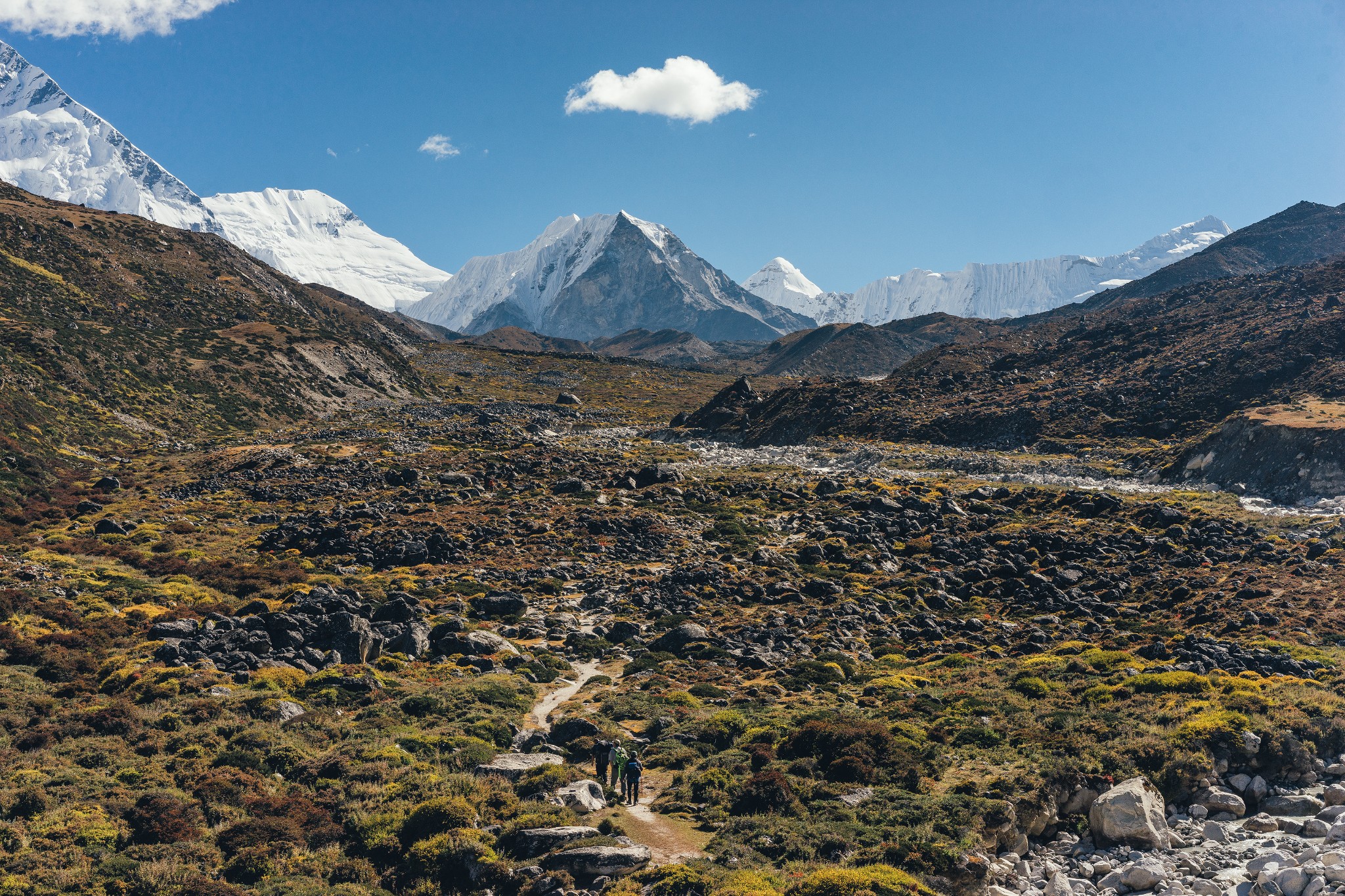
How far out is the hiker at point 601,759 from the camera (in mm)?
21906

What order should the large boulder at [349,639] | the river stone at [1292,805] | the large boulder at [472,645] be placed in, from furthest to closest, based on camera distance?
the large boulder at [472,645]
the large boulder at [349,639]
the river stone at [1292,805]

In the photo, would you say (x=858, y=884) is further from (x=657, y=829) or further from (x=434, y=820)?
(x=434, y=820)

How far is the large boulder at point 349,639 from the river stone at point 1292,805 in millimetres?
30883

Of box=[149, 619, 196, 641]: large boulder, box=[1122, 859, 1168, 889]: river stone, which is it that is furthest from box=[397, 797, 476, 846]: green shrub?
box=[149, 619, 196, 641]: large boulder

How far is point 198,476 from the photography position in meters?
66.4

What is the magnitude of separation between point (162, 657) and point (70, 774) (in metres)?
10.5

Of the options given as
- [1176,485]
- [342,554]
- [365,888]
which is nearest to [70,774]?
[365,888]

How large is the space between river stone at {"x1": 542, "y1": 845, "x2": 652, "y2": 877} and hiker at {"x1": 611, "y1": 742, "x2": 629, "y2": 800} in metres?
3.85

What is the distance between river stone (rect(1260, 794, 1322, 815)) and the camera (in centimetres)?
1880

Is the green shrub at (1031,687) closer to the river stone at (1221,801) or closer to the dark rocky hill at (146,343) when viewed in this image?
the river stone at (1221,801)

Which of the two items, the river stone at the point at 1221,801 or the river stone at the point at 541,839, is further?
the river stone at the point at 1221,801

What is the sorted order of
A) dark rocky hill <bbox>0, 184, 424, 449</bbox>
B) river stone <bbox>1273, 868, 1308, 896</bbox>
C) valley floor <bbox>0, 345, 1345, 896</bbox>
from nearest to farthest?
river stone <bbox>1273, 868, 1308, 896</bbox> → valley floor <bbox>0, 345, 1345, 896</bbox> → dark rocky hill <bbox>0, 184, 424, 449</bbox>

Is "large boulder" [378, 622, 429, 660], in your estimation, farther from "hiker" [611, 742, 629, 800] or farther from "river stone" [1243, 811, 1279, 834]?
→ "river stone" [1243, 811, 1279, 834]

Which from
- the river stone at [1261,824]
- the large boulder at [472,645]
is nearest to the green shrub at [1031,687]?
the river stone at [1261,824]
